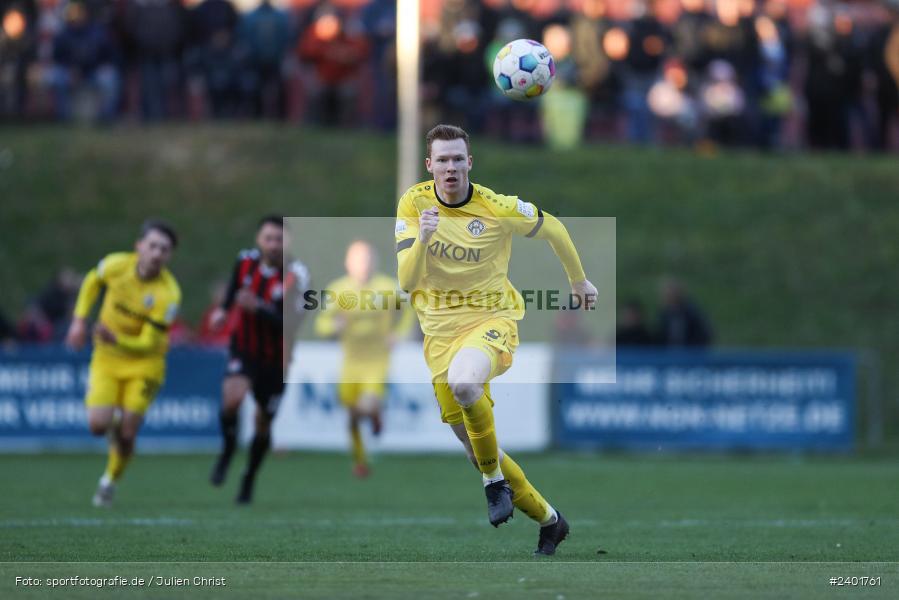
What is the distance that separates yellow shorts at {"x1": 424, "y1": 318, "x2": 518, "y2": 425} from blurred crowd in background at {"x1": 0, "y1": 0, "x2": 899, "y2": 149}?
16183mm

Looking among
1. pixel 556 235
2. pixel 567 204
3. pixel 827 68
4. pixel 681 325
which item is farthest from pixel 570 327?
pixel 556 235

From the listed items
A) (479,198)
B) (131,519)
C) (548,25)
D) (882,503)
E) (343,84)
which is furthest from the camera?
(343,84)

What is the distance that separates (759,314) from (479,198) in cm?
1769

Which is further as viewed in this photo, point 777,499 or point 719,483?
point 719,483

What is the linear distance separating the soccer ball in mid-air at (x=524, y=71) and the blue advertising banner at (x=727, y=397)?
424 inches

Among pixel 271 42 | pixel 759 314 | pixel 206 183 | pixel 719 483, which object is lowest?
pixel 719 483

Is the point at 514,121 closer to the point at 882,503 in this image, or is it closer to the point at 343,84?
the point at 343,84

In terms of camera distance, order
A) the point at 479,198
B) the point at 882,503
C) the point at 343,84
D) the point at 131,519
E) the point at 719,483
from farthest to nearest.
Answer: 1. the point at 343,84
2. the point at 719,483
3. the point at 882,503
4. the point at 131,519
5. the point at 479,198

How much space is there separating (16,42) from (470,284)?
19021 mm

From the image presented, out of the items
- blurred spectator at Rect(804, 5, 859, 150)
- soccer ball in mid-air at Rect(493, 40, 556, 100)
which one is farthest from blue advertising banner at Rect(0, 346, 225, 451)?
blurred spectator at Rect(804, 5, 859, 150)

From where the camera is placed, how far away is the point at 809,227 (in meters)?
27.9

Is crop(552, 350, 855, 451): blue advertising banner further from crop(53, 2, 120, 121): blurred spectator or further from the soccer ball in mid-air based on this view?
crop(53, 2, 120, 121): blurred spectator

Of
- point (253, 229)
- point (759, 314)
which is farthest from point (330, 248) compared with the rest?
point (759, 314)

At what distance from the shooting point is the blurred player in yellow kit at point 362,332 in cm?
1658
